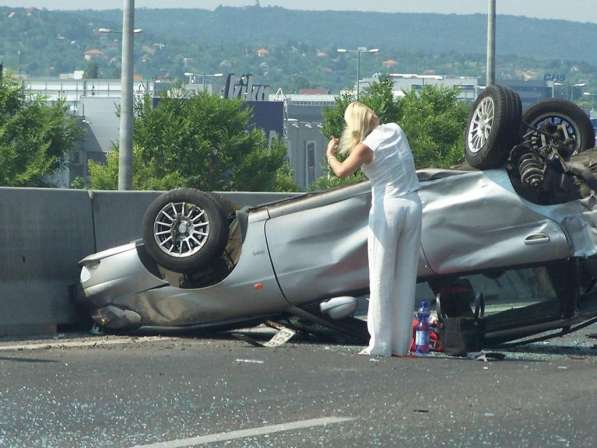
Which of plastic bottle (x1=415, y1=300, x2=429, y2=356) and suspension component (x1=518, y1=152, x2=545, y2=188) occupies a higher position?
suspension component (x1=518, y1=152, x2=545, y2=188)

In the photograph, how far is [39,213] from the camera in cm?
1088

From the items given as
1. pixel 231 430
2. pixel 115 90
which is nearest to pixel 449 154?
pixel 231 430

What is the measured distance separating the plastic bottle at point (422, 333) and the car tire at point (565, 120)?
80.1 inches

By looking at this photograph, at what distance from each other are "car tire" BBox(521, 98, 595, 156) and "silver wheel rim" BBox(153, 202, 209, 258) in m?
2.53

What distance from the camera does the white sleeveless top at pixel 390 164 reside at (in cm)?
899

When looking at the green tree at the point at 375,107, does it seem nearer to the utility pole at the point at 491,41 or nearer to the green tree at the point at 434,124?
the green tree at the point at 434,124

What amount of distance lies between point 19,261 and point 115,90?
149 metres

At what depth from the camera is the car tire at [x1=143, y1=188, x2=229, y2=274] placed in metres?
10.1

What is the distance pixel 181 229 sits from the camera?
10258 mm

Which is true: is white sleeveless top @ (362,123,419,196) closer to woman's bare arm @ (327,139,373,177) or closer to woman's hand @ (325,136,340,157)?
woman's bare arm @ (327,139,373,177)

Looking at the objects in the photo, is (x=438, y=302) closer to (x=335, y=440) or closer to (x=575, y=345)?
(x=575, y=345)

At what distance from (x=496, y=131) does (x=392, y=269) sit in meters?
1.34

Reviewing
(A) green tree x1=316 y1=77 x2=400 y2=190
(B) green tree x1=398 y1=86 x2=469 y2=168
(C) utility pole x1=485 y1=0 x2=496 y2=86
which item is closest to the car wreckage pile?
(C) utility pole x1=485 y1=0 x2=496 y2=86

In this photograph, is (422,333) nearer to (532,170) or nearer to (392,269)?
(392,269)
